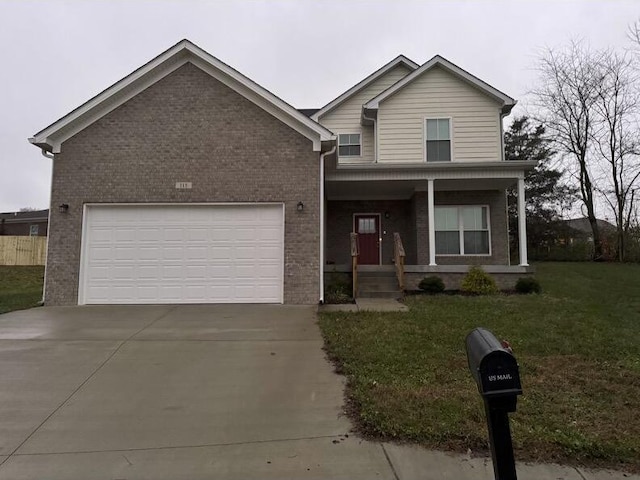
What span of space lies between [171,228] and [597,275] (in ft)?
50.8

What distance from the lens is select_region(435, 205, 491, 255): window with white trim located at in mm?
14023

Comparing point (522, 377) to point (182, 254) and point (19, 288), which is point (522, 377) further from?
point (19, 288)

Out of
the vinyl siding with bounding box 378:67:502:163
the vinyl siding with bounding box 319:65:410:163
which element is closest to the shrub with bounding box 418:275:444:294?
the vinyl siding with bounding box 378:67:502:163

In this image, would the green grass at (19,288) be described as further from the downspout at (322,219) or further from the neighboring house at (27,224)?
the neighboring house at (27,224)

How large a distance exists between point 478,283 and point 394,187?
4.13 metres

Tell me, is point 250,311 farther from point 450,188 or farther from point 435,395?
point 450,188

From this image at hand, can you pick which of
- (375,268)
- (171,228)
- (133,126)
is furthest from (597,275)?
(133,126)

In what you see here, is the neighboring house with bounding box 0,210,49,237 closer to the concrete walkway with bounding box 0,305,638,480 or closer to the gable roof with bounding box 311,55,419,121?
the gable roof with bounding box 311,55,419,121

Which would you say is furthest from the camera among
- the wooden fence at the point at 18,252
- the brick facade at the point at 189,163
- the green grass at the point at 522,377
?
the wooden fence at the point at 18,252

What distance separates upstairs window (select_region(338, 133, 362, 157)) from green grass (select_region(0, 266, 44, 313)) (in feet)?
34.1

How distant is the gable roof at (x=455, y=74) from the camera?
1425 cm

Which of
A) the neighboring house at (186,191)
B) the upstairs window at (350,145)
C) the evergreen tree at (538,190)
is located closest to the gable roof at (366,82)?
the upstairs window at (350,145)

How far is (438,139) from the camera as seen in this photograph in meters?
14.4

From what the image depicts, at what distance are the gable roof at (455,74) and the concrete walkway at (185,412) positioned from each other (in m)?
9.70
